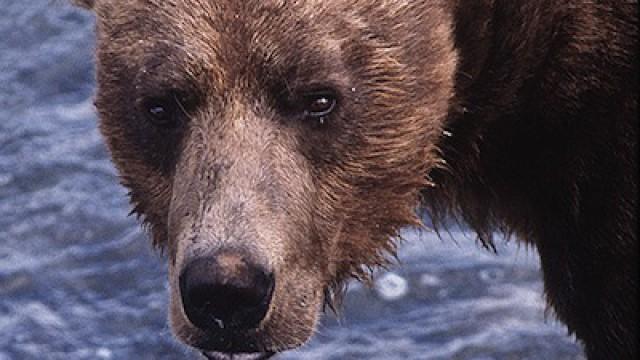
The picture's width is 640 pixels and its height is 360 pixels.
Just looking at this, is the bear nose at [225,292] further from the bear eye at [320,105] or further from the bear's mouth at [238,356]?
the bear eye at [320,105]

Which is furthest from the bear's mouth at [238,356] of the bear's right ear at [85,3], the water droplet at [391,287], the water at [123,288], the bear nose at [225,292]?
the water droplet at [391,287]

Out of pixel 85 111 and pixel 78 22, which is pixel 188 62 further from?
pixel 78 22

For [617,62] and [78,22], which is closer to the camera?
[617,62]

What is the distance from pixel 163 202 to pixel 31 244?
121 inches

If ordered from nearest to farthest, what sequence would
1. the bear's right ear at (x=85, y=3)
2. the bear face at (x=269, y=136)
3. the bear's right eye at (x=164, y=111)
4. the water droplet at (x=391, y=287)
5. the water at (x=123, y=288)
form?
the bear face at (x=269, y=136), the bear's right eye at (x=164, y=111), the bear's right ear at (x=85, y=3), the water at (x=123, y=288), the water droplet at (x=391, y=287)

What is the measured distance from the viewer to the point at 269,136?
514cm

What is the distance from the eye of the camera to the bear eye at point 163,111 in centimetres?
529

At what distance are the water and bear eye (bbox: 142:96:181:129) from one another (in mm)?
2397

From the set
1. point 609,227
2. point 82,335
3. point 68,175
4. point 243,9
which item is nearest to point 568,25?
point 609,227

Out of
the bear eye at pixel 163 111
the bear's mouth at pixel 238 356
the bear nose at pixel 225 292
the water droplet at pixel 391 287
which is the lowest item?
the water droplet at pixel 391 287

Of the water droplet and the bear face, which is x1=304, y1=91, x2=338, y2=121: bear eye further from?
the water droplet

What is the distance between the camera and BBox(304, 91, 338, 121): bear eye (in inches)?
206

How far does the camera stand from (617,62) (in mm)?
5723

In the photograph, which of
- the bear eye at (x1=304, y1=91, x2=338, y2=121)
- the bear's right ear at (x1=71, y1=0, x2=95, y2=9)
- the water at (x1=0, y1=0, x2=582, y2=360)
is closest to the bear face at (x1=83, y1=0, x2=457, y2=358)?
the bear eye at (x1=304, y1=91, x2=338, y2=121)
